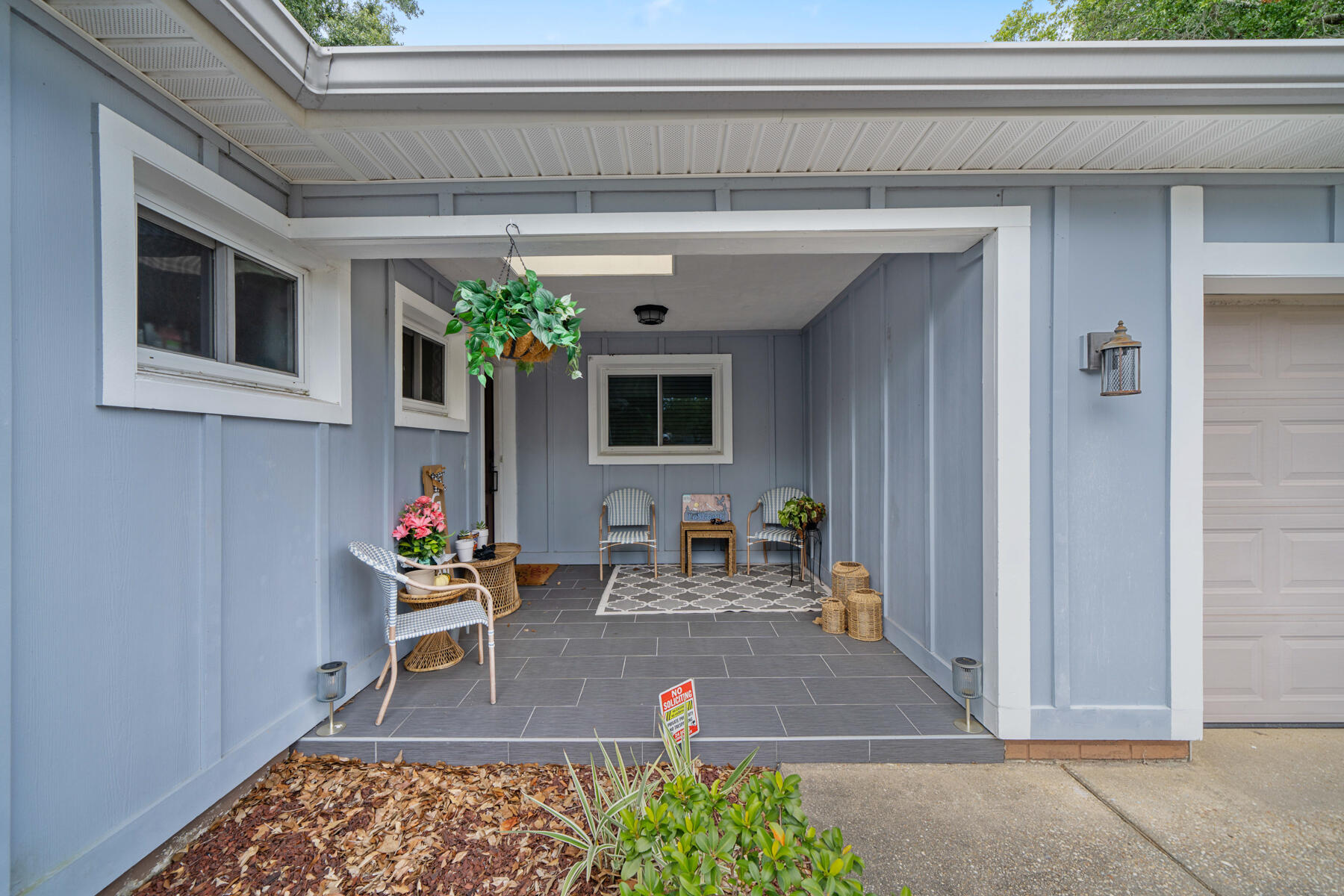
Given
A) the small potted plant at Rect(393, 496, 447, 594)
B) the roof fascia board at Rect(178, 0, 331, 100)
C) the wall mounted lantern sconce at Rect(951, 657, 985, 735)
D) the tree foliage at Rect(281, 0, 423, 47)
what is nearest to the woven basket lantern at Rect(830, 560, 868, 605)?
the wall mounted lantern sconce at Rect(951, 657, 985, 735)

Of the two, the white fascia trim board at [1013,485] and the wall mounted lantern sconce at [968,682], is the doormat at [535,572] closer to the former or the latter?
the wall mounted lantern sconce at [968,682]

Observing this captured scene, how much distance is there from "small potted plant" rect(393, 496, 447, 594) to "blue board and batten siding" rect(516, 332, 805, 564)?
2.48 meters

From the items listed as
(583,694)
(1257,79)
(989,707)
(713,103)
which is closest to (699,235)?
(713,103)

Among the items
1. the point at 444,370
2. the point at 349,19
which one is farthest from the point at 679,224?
the point at 349,19

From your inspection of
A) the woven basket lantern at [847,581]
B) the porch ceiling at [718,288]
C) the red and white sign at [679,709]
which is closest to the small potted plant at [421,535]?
the porch ceiling at [718,288]

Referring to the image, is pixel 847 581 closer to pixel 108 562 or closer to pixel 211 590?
pixel 211 590

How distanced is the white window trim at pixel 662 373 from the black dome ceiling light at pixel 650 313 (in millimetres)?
1043

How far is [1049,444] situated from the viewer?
2160 millimetres

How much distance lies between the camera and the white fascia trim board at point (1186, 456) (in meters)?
2.11

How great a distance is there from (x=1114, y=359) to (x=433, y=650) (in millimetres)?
3446

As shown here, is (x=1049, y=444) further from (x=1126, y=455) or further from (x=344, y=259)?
(x=344, y=259)

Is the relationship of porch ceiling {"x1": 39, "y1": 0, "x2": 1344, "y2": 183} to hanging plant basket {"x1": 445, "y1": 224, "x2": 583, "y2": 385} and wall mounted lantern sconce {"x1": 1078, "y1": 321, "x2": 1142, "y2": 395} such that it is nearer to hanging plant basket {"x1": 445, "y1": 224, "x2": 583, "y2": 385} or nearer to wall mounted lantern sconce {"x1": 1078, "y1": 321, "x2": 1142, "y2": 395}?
hanging plant basket {"x1": 445, "y1": 224, "x2": 583, "y2": 385}

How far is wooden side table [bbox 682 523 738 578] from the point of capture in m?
4.92

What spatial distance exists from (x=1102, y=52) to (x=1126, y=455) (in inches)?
57.0
